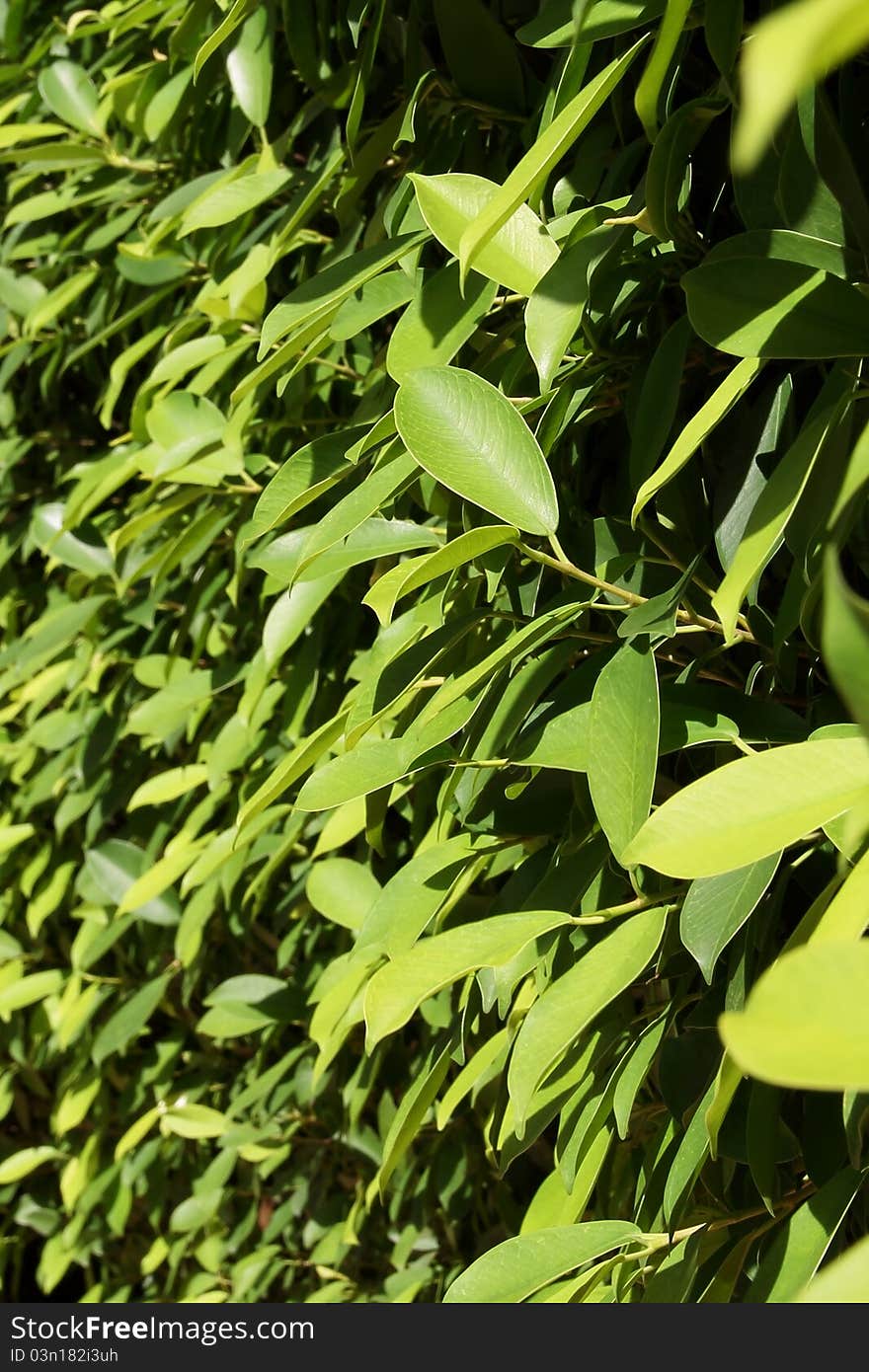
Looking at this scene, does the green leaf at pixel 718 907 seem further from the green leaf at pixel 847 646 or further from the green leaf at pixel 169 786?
the green leaf at pixel 169 786

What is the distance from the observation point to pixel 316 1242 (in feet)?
4.62

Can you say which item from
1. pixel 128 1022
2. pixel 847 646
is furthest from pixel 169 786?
pixel 847 646

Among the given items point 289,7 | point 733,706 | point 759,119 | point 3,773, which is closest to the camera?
point 759,119

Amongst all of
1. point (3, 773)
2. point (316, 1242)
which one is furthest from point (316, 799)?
point (3, 773)

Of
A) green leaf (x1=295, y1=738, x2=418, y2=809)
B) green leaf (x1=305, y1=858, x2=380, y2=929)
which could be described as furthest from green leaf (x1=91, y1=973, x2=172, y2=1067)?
green leaf (x1=295, y1=738, x2=418, y2=809)

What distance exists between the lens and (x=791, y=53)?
0.64 ft

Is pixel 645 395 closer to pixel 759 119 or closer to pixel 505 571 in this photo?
pixel 505 571

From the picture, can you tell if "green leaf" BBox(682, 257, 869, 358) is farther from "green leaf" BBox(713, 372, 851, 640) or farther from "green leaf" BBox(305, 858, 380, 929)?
"green leaf" BBox(305, 858, 380, 929)

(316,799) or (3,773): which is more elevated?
(316,799)

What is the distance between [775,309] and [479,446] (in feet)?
0.50

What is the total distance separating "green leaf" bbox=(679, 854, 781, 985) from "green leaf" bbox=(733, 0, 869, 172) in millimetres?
352

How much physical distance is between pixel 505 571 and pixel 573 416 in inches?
4.0

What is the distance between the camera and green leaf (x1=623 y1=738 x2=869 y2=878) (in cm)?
37

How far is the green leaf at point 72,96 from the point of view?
132 cm
